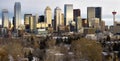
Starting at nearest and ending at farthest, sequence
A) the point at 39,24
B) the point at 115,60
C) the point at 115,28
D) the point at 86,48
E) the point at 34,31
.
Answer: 1. the point at 115,60
2. the point at 86,48
3. the point at 115,28
4. the point at 34,31
5. the point at 39,24

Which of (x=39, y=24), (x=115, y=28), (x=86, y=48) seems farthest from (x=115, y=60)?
(x=39, y=24)

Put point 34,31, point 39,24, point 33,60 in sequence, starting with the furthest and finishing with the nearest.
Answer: point 39,24
point 34,31
point 33,60

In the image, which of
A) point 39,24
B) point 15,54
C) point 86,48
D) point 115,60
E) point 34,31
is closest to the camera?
point 115,60

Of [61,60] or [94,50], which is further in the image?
[94,50]

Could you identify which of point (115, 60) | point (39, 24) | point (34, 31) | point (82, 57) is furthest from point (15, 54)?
point (39, 24)

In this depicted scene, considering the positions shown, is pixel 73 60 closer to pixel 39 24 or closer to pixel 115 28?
pixel 115 28

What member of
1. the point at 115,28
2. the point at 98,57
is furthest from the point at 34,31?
the point at 98,57

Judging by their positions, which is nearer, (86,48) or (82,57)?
(82,57)

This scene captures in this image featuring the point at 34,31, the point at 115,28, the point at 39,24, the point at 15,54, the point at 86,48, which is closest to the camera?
the point at 15,54

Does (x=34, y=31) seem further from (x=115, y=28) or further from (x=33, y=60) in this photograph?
(x=33, y=60)
